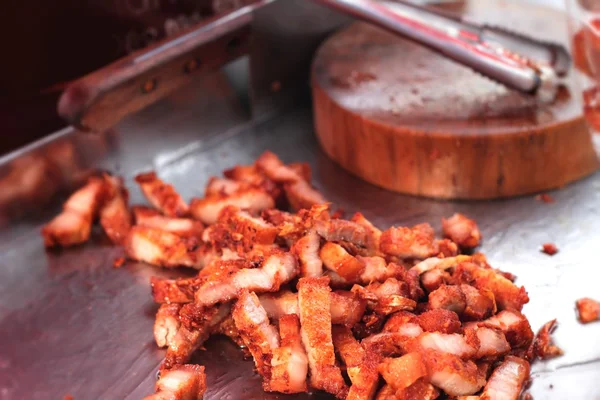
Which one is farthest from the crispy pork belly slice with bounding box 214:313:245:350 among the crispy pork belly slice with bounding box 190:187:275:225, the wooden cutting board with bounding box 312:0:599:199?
the wooden cutting board with bounding box 312:0:599:199

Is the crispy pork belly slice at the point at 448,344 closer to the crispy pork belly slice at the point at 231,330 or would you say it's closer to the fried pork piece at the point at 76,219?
the crispy pork belly slice at the point at 231,330

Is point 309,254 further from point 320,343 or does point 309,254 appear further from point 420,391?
point 420,391

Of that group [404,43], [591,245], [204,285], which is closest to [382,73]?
[404,43]

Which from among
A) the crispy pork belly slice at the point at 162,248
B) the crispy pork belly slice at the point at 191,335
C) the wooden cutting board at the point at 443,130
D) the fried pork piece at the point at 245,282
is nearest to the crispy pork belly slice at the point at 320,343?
the fried pork piece at the point at 245,282

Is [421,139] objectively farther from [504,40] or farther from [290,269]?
[290,269]

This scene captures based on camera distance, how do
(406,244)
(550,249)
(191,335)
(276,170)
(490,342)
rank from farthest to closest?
(276,170), (550,249), (406,244), (191,335), (490,342)

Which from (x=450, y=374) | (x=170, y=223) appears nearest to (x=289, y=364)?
(x=450, y=374)
